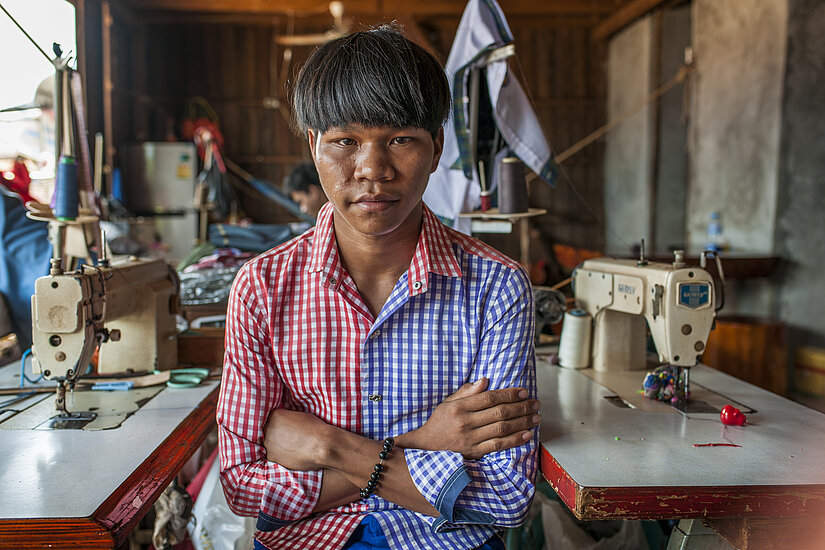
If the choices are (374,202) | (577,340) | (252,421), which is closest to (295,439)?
(252,421)

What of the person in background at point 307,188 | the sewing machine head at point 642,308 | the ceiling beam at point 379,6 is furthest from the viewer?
the ceiling beam at point 379,6

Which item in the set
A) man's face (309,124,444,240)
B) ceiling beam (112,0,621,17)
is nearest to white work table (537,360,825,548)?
man's face (309,124,444,240)

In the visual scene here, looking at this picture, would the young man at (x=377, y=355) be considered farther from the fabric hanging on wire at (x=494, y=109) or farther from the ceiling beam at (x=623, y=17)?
the ceiling beam at (x=623, y=17)

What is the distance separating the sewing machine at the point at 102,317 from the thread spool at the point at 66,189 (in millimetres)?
52

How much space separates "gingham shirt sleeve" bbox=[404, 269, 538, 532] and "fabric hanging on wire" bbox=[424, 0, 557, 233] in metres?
1.07

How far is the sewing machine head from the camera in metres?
1.57

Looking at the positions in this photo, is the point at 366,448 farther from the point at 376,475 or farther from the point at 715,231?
the point at 715,231

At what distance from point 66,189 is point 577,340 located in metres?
1.46

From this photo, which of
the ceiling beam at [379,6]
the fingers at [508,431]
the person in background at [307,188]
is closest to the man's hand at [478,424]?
the fingers at [508,431]

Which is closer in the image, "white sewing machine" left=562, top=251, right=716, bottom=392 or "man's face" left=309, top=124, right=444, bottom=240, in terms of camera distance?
"man's face" left=309, top=124, right=444, bottom=240

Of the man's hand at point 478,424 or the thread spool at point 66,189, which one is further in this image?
the thread spool at point 66,189

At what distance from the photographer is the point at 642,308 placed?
1726mm

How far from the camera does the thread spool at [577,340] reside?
195 cm

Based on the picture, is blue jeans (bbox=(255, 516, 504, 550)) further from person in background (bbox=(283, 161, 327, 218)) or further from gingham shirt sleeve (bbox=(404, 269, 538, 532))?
person in background (bbox=(283, 161, 327, 218))
